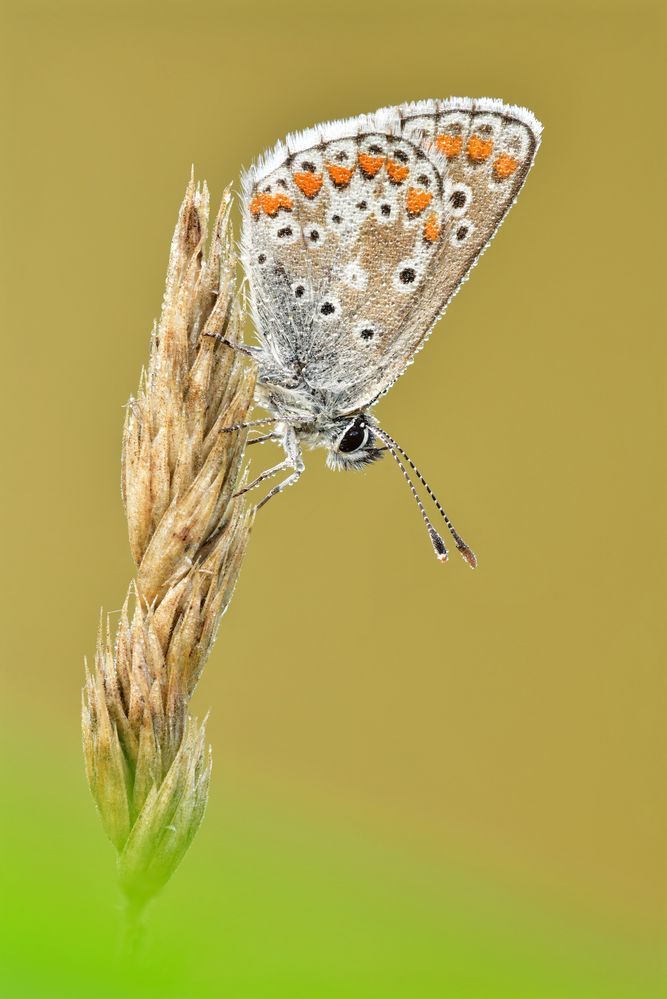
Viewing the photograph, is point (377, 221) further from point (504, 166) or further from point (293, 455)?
point (293, 455)

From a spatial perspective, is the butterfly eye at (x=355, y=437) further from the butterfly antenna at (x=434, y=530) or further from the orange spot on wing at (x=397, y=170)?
the orange spot on wing at (x=397, y=170)

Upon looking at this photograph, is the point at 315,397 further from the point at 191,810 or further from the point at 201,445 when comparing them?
the point at 191,810

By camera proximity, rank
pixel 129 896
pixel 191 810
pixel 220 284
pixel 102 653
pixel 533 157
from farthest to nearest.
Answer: pixel 533 157 < pixel 220 284 < pixel 102 653 < pixel 191 810 < pixel 129 896

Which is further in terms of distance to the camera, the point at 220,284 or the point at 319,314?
the point at 319,314

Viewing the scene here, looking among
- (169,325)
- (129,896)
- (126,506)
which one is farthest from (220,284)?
(129,896)

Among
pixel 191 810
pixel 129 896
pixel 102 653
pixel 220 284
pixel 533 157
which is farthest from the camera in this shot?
pixel 533 157

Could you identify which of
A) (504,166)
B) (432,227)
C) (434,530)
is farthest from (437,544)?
(504,166)

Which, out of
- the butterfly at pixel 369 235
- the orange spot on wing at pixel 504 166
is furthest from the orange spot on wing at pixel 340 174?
the orange spot on wing at pixel 504 166
